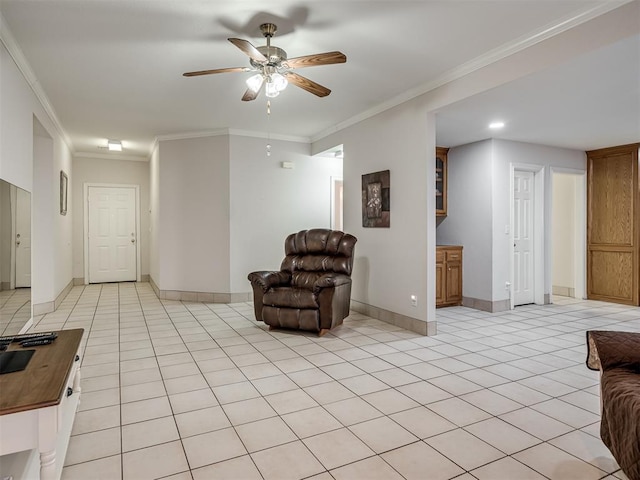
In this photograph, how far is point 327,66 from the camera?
3.46 meters

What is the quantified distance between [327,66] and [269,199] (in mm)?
2985

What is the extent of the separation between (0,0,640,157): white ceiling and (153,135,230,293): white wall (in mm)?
818

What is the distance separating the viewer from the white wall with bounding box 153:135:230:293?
5.92m

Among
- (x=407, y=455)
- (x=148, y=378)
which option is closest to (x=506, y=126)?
(x=407, y=455)

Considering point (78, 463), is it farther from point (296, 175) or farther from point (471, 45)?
point (296, 175)

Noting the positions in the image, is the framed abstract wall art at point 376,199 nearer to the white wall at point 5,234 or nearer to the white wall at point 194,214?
the white wall at point 194,214

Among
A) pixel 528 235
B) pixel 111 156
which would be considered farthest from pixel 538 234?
pixel 111 156

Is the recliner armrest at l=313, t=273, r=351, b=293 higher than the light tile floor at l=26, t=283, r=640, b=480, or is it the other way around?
the recliner armrest at l=313, t=273, r=351, b=293

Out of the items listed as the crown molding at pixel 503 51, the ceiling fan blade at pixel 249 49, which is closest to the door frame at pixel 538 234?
the crown molding at pixel 503 51

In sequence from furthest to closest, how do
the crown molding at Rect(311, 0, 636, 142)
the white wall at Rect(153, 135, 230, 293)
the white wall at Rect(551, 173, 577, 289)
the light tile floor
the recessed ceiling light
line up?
the recessed ceiling light → the white wall at Rect(551, 173, 577, 289) → the white wall at Rect(153, 135, 230, 293) → the crown molding at Rect(311, 0, 636, 142) → the light tile floor

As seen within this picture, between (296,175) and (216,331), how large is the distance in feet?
10.1

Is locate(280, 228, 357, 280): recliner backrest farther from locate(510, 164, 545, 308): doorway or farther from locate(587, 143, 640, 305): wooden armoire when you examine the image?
locate(587, 143, 640, 305): wooden armoire

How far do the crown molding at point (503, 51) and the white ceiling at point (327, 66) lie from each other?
0.02m

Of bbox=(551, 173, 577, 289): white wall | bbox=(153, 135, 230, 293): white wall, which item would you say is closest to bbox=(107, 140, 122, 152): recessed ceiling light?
bbox=(153, 135, 230, 293): white wall
